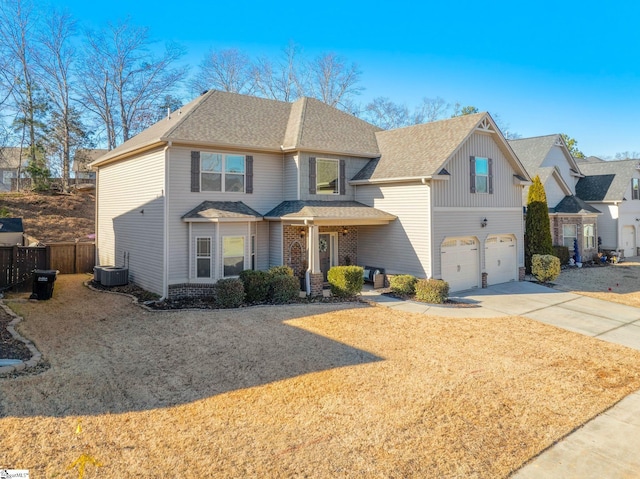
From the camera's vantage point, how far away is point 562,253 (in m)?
24.3

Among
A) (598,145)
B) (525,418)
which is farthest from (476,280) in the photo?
(598,145)

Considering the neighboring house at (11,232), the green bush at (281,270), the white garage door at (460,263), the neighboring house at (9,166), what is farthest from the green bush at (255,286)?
the neighboring house at (9,166)

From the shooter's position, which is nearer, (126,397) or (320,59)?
(126,397)

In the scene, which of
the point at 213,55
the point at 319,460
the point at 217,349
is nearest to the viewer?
the point at 319,460

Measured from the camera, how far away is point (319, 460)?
5043 mm

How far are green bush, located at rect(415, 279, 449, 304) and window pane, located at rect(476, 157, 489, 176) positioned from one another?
5.85m

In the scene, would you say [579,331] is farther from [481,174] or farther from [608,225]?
[608,225]

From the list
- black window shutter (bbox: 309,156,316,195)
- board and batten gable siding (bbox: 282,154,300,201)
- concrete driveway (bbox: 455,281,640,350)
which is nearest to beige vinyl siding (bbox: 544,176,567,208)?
concrete driveway (bbox: 455,281,640,350)

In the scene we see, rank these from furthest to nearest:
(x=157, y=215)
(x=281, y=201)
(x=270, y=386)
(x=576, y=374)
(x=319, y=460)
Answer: (x=281, y=201)
(x=157, y=215)
(x=576, y=374)
(x=270, y=386)
(x=319, y=460)

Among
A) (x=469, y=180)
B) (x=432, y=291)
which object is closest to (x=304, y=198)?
(x=432, y=291)

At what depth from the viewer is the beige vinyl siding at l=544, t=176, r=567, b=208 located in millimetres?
25641

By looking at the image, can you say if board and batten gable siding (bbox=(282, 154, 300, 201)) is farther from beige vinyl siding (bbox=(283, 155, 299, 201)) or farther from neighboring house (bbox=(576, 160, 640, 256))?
neighboring house (bbox=(576, 160, 640, 256))

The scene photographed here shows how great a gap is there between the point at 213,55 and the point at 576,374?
40.1 meters

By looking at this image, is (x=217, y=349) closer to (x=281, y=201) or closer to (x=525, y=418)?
(x=525, y=418)
